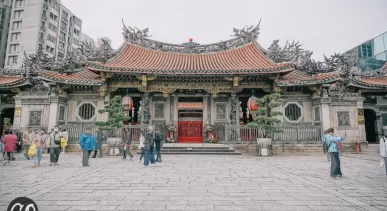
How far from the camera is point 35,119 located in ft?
45.0

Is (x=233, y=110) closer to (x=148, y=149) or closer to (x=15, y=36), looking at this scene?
(x=148, y=149)

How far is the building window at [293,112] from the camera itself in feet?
46.8

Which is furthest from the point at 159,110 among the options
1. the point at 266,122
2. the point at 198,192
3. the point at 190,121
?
the point at 198,192

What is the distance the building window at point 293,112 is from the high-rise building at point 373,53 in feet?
53.3

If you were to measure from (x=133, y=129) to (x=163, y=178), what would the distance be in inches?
314

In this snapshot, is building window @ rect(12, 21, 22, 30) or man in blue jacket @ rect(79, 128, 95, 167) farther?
building window @ rect(12, 21, 22, 30)

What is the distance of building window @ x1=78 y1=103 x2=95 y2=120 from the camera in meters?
14.5

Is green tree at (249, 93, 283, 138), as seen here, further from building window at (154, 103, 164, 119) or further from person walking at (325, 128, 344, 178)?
building window at (154, 103, 164, 119)

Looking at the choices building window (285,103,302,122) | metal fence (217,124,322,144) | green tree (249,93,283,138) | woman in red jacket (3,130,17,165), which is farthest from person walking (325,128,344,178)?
woman in red jacket (3,130,17,165)

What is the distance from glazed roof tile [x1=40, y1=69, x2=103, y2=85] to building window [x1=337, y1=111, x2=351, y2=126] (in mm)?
14651

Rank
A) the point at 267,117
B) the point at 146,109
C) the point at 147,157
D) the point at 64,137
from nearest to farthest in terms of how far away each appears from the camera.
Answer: the point at 147,157 < the point at 267,117 < the point at 64,137 < the point at 146,109

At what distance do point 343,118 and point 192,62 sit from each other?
402 inches

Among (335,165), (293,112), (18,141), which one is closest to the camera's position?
(335,165)

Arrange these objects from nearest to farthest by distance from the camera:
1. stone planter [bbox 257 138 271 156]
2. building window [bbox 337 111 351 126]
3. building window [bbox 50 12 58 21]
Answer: stone planter [bbox 257 138 271 156] → building window [bbox 337 111 351 126] → building window [bbox 50 12 58 21]
